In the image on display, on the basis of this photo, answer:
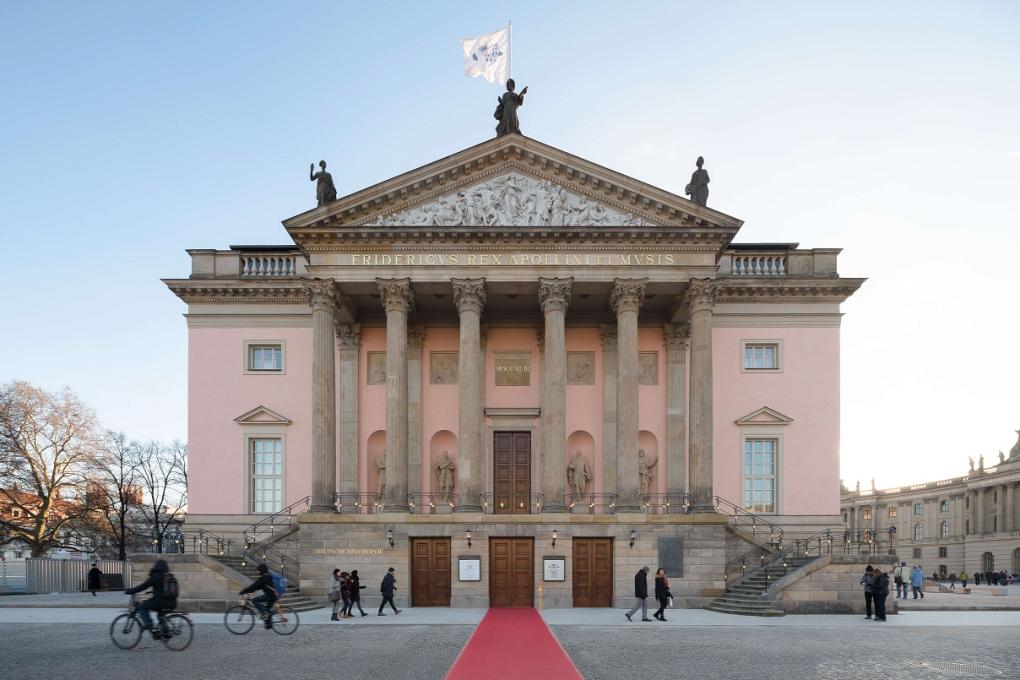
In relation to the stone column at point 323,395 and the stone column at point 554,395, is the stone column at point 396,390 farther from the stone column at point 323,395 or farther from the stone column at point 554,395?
the stone column at point 554,395

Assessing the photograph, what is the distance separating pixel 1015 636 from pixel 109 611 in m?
28.7

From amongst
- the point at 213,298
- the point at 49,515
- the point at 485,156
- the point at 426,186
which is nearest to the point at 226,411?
the point at 213,298

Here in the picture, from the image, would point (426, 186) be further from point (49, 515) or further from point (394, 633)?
point (49, 515)

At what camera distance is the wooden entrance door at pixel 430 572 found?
1226 inches

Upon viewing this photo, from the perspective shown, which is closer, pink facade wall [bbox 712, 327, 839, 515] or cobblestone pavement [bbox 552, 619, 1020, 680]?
cobblestone pavement [bbox 552, 619, 1020, 680]

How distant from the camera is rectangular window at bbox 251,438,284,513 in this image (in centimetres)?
3678

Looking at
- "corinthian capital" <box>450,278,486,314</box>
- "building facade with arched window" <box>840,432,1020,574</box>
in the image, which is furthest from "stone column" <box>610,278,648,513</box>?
"building facade with arched window" <box>840,432,1020,574</box>

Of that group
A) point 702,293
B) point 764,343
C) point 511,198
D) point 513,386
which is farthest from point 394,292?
point 764,343

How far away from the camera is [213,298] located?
37469 mm

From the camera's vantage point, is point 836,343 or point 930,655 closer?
point 930,655

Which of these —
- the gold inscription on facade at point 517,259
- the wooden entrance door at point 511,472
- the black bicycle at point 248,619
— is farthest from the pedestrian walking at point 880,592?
the black bicycle at point 248,619

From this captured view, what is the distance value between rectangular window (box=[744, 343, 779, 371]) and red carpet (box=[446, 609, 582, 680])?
55.2ft

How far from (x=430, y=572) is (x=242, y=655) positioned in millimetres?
13582

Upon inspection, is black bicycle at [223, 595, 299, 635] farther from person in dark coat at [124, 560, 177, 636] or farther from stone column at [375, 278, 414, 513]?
stone column at [375, 278, 414, 513]
